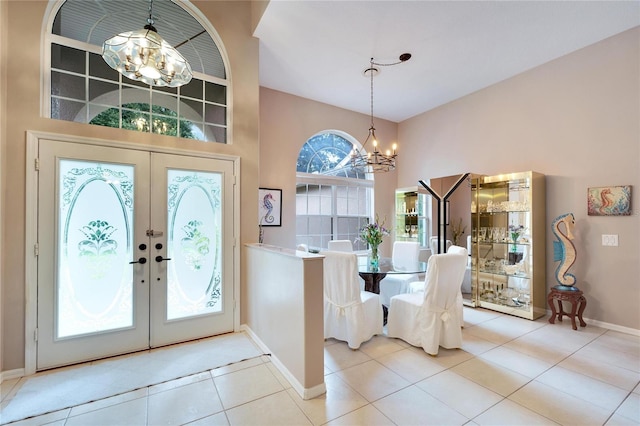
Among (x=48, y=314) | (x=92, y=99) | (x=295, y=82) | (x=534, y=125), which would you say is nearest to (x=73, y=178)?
(x=92, y=99)

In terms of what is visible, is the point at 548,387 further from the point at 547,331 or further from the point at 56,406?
the point at 56,406

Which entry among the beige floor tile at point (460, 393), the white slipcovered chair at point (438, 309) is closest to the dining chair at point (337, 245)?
the white slipcovered chair at point (438, 309)

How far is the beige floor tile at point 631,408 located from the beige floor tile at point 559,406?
9 centimetres

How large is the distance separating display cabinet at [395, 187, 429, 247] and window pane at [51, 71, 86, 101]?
4.94 metres

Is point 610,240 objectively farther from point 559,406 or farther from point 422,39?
point 422,39

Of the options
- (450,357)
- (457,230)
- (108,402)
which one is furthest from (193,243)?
(457,230)

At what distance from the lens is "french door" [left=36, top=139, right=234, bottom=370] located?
2500mm

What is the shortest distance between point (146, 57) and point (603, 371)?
180 inches

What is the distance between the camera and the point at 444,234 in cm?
462

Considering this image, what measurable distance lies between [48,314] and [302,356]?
235 cm

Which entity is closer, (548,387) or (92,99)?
(548,387)

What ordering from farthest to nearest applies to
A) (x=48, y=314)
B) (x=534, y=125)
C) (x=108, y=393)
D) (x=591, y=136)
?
(x=534, y=125), (x=591, y=136), (x=48, y=314), (x=108, y=393)

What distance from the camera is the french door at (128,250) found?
2.50 m

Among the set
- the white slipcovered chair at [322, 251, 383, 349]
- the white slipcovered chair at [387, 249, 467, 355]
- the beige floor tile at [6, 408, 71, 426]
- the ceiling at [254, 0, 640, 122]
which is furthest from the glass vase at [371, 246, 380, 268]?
the beige floor tile at [6, 408, 71, 426]
